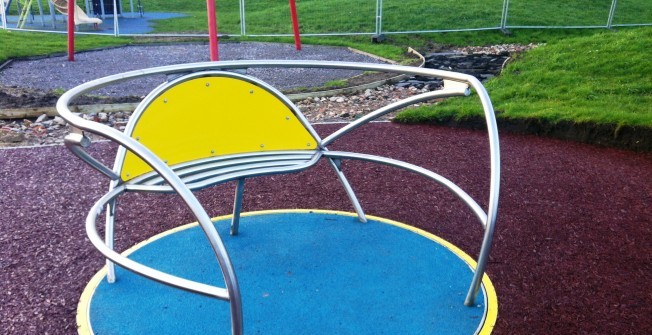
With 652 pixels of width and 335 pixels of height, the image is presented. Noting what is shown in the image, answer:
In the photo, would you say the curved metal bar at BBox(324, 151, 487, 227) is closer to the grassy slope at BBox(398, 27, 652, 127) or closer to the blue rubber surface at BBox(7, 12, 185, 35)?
the grassy slope at BBox(398, 27, 652, 127)

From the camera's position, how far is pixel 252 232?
3.05 metres

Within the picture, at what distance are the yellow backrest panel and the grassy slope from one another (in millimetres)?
2519

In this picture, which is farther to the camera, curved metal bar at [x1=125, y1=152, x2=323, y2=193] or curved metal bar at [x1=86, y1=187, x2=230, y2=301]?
curved metal bar at [x1=125, y1=152, x2=323, y2=193]

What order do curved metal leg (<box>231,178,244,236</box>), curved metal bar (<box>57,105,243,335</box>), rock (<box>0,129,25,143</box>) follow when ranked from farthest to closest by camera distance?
rock (<box>0,129,25,143</box>), curved metal leg (<box>231,178,244,236</box>), curved metal bar (<box>57,105,243,335</box>)

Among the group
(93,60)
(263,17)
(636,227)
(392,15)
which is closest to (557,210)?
(636,227)

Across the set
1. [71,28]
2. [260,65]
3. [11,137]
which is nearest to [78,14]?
[71,28]

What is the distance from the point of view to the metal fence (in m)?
11.1

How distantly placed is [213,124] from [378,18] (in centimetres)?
844

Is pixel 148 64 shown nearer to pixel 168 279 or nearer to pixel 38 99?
pixel 38 99

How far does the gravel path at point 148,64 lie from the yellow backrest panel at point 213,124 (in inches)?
150

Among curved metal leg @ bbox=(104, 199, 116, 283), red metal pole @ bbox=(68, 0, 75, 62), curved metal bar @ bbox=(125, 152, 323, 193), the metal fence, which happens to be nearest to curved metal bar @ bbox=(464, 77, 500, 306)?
curved metal bar @ bbox=(125, 152, 323, 193)

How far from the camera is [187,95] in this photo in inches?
105

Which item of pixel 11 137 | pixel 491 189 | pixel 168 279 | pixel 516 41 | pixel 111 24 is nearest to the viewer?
pixel 168 279

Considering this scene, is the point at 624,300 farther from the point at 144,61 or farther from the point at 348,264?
the point at 144,61
